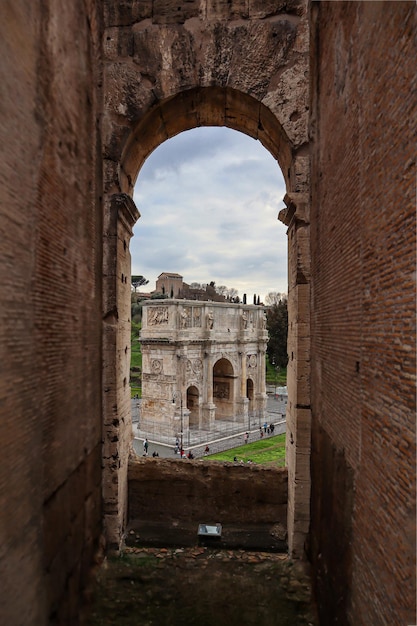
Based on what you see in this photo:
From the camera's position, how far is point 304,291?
16.6 ft

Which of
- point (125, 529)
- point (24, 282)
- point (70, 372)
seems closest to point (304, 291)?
point (70, 372)

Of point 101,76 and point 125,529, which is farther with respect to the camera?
point 125,529

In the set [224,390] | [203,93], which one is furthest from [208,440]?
[203,93]

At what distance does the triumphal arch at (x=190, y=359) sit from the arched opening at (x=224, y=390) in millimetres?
65

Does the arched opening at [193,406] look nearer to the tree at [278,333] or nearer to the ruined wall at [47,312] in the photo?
the tree at [278,333]

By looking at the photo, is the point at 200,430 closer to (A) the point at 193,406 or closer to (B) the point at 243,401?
(A) the point at 193,406

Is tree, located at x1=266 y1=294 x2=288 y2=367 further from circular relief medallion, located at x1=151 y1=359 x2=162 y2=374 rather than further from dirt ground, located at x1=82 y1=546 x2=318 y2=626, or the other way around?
dirt ground, located at x1=82 y1=546 x2=318 y2=626

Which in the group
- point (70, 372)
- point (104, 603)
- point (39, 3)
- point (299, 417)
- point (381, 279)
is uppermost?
point (39, 3)

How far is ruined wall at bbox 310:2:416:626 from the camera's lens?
7.44 ft

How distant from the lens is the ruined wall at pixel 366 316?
2268 mm

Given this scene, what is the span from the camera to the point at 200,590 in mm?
4637

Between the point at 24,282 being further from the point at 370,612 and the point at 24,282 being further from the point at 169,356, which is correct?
the point at 169,356

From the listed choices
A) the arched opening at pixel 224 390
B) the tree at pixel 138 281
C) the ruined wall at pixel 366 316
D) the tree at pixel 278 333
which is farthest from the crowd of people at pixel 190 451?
the tree at pixel 138 281

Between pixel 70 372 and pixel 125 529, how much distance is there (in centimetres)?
308
